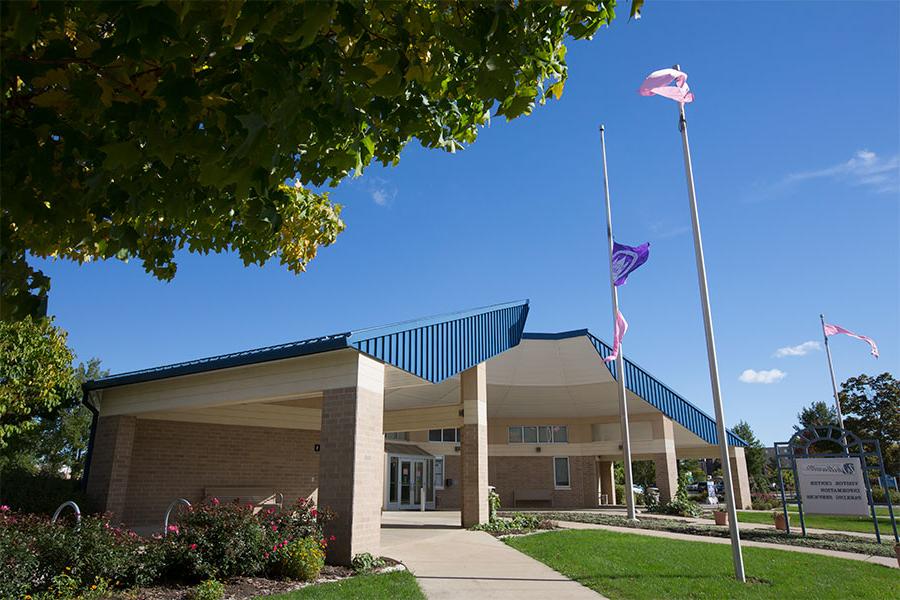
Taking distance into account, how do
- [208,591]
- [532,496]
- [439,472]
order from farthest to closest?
[532,496] < [439,472] < [208,591]

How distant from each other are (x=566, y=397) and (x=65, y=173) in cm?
2556

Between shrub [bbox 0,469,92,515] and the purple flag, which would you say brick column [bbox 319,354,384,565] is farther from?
the purple flag

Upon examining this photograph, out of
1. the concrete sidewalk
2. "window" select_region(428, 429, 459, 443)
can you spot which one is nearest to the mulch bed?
the concrete sidewalk

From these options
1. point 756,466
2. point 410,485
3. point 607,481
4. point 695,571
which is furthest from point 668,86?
point 756,466

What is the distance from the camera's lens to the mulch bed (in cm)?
765

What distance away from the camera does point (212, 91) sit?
3.67 m

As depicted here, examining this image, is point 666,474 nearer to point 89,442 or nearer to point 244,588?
point 89,442

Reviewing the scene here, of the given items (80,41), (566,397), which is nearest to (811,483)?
(566,397)

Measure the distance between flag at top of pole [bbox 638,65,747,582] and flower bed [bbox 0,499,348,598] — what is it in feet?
21.2

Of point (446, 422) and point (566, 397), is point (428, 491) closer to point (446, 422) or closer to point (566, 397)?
point (566, 397)

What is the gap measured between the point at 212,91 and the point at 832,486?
55.0 ft

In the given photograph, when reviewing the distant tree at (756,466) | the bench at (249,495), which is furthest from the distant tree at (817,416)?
the bench at (249,495)

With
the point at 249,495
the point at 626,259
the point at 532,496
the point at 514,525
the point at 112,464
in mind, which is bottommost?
the point at 514,525

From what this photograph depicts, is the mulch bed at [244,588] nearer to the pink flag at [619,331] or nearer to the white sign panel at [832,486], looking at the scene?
the white sign panel at [832,486]
